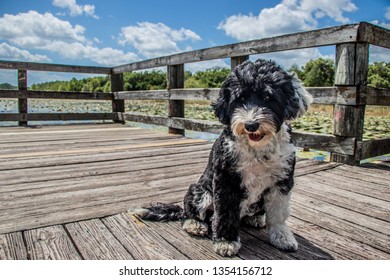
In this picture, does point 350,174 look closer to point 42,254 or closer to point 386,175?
point 386,175

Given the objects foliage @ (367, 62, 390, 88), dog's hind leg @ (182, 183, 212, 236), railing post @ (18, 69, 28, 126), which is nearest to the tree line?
foliage @ (367, 62, 390, 88)

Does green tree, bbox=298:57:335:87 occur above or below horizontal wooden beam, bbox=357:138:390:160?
above

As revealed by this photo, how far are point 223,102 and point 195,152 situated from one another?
106 inches

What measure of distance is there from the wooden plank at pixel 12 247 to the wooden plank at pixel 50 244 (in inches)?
1.1

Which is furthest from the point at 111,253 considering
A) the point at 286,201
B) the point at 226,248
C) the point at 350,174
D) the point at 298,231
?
the point at 350,174

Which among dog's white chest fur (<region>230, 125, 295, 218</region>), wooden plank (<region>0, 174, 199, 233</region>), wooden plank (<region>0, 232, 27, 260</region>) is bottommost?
wooden plank (<region>0, 232, 27, 260</region>)

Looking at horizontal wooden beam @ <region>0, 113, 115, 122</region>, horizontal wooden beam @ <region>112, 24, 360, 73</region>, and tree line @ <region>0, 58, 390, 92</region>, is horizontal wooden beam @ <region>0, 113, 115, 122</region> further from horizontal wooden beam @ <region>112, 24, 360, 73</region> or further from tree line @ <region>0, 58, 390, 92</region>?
horizontal wooden beam @ <region>112, 24, 360, 73</region>

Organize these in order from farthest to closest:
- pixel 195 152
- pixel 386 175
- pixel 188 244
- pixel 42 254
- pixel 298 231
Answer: pixel 195 152 < pixel 386 175 < pixel 298 231 < pixel 188 244 < pixel 42 254

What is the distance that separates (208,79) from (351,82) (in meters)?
3.76

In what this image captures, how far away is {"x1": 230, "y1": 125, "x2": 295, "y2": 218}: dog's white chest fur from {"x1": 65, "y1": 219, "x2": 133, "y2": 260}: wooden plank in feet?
2.35

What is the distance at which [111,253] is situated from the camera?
1732 millimetres

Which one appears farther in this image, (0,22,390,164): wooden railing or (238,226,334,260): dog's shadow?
(0,22,390,164): wooden railing

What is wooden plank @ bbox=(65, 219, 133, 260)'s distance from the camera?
171cm

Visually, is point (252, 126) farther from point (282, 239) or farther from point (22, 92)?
point (22, 92)
